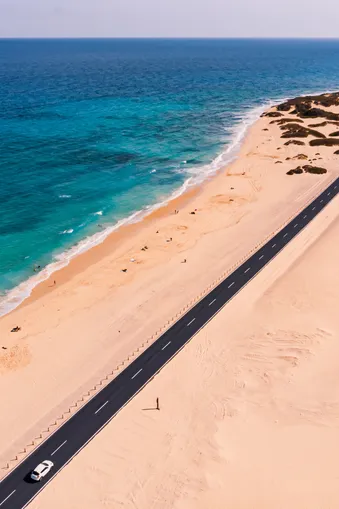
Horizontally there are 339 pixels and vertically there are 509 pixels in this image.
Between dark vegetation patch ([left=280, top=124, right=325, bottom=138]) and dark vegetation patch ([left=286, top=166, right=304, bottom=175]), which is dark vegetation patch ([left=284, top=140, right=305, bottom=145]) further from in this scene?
dark vegetation patch ([left=286, top=166, right=304, bottom=175])

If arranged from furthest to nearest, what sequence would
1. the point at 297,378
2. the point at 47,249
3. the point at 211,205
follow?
the point at 211,205
the point at 47,249
the point at 297,378

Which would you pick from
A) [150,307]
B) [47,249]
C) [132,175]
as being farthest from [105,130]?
[150,307]

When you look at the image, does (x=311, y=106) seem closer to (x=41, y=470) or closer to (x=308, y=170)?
(x=308, y=170)

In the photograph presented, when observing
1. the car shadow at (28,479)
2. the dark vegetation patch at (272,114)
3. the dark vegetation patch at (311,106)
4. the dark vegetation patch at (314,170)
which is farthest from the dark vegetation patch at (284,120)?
the car shadow at (28,479)

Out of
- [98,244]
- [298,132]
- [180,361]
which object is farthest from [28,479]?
[298,132]

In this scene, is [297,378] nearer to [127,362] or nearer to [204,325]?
[204,325]

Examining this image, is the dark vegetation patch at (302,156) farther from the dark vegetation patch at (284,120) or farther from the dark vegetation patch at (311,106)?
the dark vegetation patch at (311,106)

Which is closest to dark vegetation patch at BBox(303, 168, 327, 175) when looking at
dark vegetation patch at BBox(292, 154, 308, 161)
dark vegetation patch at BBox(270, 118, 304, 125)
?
dark vegetation patch at BBox(292, 154, 308, 161)
